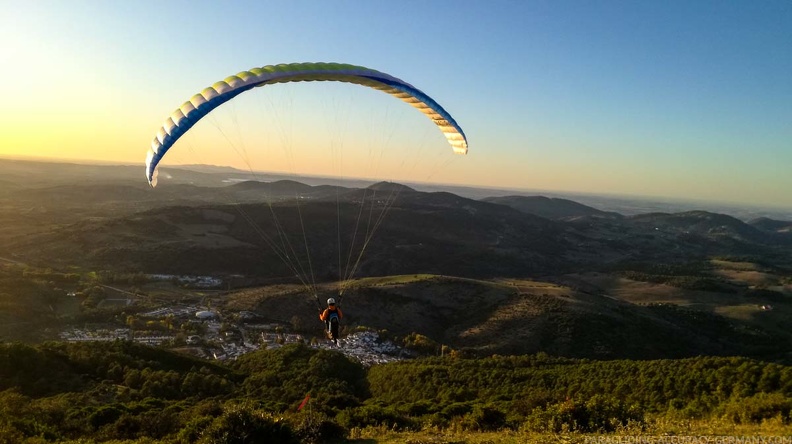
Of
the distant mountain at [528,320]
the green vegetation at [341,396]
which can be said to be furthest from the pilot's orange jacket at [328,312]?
the distant mountain at [528,320]

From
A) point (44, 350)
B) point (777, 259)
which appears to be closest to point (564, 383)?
point (44, 350)

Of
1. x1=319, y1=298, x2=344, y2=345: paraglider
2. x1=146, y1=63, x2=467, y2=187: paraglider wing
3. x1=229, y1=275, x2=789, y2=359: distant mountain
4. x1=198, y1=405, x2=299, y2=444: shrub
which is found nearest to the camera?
x1=198, y1=405, x2=299, y2=444: shrub

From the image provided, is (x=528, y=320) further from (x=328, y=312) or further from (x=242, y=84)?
(x=242, y=84)

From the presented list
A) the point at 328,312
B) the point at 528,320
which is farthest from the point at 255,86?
the point at 528,320

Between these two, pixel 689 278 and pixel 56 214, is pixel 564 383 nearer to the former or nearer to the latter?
pixel 689 278

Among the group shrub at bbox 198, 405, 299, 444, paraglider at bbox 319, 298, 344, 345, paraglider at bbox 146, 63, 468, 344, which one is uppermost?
paraglider at bbox 146, 63, 468, 344

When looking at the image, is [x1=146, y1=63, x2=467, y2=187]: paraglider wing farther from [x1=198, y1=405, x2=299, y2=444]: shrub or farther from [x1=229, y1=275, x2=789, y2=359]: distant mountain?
[x1=229, y1=275, x2=789, y2=359]: distant mountain

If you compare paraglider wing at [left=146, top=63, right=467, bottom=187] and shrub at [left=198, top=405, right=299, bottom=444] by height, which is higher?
paraglider wing at [left=146, top=63, right=467, bottom=187]

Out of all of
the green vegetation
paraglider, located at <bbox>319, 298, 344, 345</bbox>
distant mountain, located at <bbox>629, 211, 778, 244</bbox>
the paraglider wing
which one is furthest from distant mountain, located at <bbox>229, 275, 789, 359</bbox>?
distant mountain, located at <bbox>629, 211, 778, 244</bbox>
